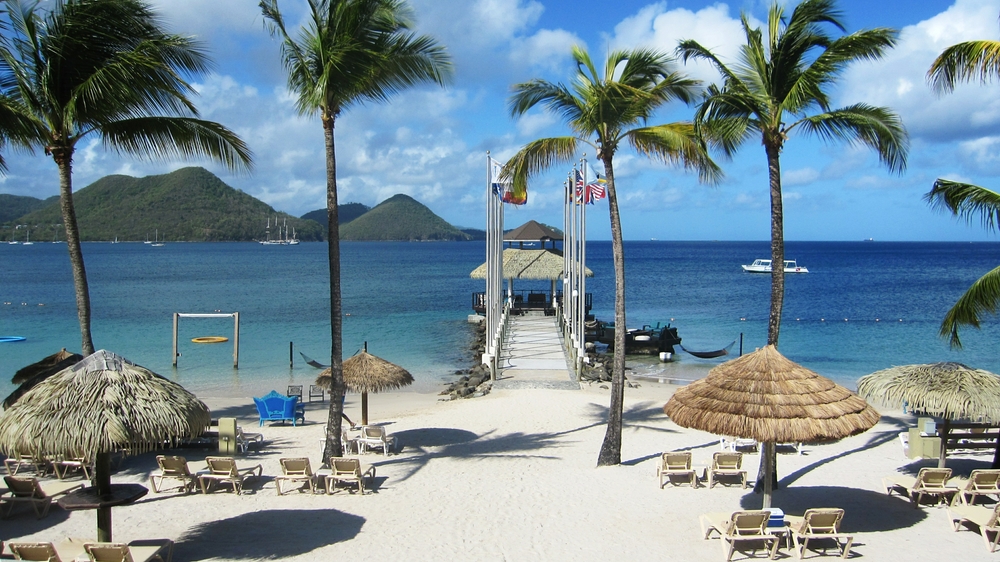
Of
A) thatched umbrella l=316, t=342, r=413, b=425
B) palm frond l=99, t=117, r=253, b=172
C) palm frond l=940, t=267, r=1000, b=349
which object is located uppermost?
palm frond l=99, t=117, r=253, b=172

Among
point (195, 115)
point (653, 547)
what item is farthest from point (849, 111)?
point (195, 115)

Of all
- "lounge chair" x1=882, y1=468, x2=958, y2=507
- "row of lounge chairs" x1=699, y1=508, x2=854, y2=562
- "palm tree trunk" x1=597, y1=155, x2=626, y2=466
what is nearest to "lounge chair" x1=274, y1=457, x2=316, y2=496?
"palm tree trunk" x1=597, y1=155, x2=626, y2=466

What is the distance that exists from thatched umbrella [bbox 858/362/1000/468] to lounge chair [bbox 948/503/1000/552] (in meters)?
1.42

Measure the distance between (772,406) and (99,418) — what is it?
269 inches

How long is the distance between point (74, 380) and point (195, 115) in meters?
5.15

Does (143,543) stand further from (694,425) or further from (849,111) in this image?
(849,111)

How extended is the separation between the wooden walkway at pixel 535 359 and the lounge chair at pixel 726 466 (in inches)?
324

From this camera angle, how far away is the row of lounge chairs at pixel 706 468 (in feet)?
34.3

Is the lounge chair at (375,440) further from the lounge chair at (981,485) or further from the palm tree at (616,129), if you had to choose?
the lounge chair at (981,485)

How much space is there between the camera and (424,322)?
41281mm

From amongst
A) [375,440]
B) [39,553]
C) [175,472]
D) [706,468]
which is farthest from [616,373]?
[39,553]

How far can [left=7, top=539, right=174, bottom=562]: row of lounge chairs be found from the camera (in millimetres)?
6953

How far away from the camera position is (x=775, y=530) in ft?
25.8

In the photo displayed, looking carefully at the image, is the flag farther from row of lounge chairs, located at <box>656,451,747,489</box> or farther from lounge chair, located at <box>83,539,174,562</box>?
lounge chair, located at <box>83,539,174,562</box>
